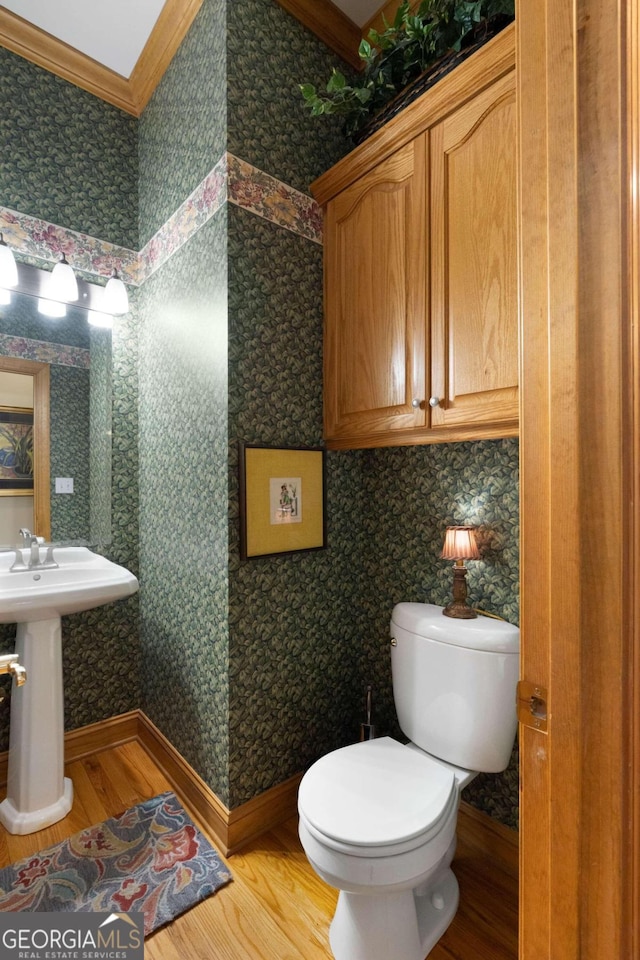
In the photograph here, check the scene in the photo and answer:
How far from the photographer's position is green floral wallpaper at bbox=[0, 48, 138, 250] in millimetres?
1884

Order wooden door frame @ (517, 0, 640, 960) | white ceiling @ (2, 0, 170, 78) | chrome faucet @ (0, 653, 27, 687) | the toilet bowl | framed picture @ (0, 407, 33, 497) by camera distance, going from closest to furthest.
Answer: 1. wooden door frame @ (517, 0, 640, 960)
2. chrome faucet @ (0, 653, 27, 687)
3. the toilet bowl
4. white ceiling @ (2, 0, 170, 78)
5. framed picture @ (0, 407, 33, 497)

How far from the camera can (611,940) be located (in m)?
0.51

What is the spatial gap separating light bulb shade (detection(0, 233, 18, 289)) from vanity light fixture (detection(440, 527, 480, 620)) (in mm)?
1929

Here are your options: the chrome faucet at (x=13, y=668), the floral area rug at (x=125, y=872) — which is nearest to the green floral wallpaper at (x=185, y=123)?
the chrome faucet at (x=13, y=668)

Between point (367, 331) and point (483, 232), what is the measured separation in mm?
487

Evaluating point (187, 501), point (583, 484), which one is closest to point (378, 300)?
point (187, 501)

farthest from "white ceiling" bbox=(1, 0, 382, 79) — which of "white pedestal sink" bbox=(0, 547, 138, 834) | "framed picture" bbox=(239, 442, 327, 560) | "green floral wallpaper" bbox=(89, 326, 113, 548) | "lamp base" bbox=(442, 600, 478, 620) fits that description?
"lamp base" bbox=(442, 600, 478, 620)

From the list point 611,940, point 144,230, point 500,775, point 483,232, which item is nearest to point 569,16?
point 483,232

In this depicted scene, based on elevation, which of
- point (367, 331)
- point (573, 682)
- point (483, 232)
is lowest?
point (573, 682)

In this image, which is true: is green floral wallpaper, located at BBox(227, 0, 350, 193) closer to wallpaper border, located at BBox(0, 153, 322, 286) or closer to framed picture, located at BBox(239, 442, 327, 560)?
wallpaper border, located at BBox(0, 153, 322, 286)

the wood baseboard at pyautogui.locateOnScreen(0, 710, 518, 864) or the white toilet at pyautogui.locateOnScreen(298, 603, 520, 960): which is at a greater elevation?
the white toilet at pyautogui.locateOnScreen(298, 603, 520, 960)

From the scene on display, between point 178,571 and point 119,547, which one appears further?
point 119,547

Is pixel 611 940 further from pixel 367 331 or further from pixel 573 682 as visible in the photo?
pixel 367 331

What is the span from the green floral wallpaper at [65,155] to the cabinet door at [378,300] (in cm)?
111
